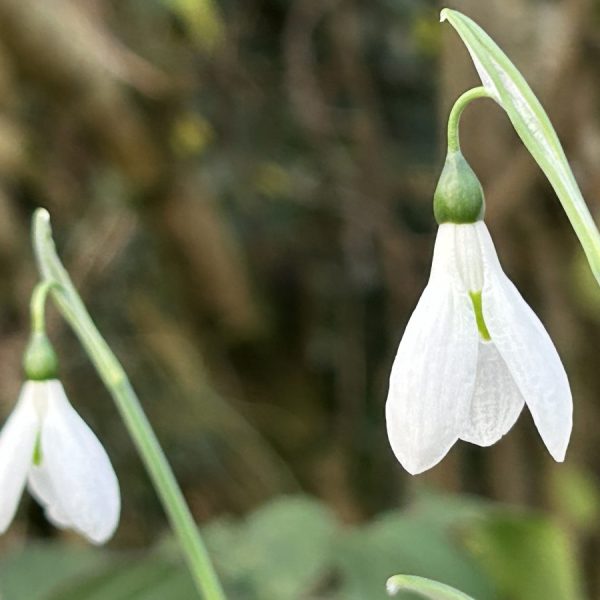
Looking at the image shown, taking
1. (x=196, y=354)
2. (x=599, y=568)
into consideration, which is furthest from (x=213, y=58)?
(x=599, y=568)

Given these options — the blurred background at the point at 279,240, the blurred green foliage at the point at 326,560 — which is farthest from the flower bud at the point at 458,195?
the blurred background at the point at 279,240

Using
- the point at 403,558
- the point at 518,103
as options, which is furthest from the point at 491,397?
the point at 403,558

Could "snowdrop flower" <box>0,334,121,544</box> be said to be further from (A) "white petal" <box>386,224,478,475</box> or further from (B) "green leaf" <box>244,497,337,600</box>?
(B) "green leaf" <box>244,497,337,600</box>

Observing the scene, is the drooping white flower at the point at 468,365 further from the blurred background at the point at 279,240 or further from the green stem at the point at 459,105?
the blurred background at the point at 279,240

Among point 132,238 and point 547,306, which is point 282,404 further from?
point 547,306

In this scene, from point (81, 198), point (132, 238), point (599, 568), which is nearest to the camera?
point (599, 568)

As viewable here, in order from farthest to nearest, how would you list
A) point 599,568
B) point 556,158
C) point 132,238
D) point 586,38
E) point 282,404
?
point 282,404 → point 132,238 → point 599,568 → point 586,38 → point 556,158

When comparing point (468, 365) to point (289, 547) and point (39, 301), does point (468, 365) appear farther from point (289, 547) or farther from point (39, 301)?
point (289, 547)
